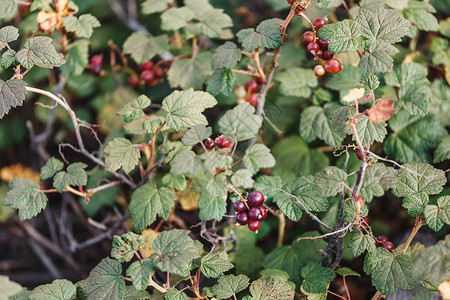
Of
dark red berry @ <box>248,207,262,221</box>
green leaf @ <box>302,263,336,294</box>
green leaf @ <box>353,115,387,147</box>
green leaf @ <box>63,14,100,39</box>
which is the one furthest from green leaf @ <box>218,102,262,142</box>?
green leaf @ <box>63,14,100,39</box>

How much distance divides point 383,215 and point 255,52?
4.34 feet

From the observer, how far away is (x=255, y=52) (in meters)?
1.68

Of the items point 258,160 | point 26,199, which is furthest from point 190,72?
point 26,199

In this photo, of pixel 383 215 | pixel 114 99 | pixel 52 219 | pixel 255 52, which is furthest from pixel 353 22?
pixel 52 219

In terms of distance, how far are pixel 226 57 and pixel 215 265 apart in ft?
2.71

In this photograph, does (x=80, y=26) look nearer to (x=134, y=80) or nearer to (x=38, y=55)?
(x=38, y=55)

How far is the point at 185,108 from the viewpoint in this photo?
57.9 inches

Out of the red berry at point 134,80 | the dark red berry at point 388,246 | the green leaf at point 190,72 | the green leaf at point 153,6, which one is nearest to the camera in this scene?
the dark red berry at point 388,246

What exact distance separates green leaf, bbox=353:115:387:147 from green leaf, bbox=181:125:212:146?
0.52m

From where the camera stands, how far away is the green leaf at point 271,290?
139 cm

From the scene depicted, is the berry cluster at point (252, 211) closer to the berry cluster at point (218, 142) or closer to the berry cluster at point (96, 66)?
the berry cluster at point (218, 142)

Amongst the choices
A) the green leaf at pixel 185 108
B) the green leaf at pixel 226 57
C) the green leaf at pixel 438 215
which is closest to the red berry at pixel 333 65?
the green leaf at pixel 226 57

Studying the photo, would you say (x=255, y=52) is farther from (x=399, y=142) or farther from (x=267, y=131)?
(x=399, y=142)

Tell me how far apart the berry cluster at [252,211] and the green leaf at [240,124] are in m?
0.22
